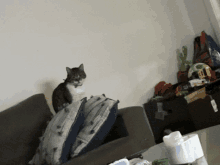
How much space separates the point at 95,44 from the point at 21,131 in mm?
1084

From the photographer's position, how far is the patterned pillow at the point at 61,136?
3.32 feet

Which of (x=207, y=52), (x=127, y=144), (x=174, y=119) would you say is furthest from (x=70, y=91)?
(x=207, y=52)

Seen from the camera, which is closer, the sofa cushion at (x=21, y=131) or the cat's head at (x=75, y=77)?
the sofa cushion at (x=21, y=131)

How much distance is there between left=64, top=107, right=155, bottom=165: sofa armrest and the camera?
93cm

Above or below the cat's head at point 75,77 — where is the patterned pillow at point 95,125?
below

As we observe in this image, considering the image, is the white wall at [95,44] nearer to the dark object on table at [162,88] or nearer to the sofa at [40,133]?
the dark object on table at [162,88]

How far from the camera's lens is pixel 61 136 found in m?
1.03

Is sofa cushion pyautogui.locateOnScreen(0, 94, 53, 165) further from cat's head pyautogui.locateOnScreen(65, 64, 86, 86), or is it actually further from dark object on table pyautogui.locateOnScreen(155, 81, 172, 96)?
dark object on table pyautogui.locateOnScreen(155, 81, 172, 96)

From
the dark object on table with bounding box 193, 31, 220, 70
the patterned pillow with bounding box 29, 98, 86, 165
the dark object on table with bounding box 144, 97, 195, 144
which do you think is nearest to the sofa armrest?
the patterned pillow with bounding box 29, 98, 86, 165

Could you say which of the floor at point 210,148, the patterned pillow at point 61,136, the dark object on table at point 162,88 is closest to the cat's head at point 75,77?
the patterned pillow at point 61,136

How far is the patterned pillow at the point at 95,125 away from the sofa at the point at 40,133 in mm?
63

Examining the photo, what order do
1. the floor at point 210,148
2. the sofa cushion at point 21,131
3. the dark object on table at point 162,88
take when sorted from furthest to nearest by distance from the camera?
the dark object on table at point 162,88 → the sofa cushion at point 21,131 → the floor at point 210,148

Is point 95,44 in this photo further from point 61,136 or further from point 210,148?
point 210,148

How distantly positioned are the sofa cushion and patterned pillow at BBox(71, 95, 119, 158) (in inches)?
13.5
